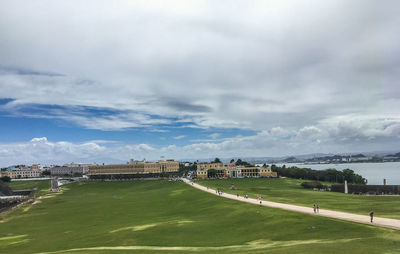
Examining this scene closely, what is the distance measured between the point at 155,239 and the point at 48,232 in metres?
23.4

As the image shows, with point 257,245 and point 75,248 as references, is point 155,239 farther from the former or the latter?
point 257,245

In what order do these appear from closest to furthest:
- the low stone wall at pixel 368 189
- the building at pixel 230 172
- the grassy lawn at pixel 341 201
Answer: the grassy lawn at pixel 341 201
the low stone wall at pixel 368 189
the building at pixel 230 172

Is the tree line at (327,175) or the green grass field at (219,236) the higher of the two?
the green grass field at (219,236)

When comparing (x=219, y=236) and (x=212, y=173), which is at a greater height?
(x=219, y=236)

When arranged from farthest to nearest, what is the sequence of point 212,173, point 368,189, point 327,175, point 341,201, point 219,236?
point 212,173 < point 327,175 < point 368,189 < point 341,201 < point 219,236

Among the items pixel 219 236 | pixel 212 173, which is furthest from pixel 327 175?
pixel 219 236

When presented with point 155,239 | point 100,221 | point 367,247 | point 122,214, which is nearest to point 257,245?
point 367,247

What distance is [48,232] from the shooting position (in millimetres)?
51344

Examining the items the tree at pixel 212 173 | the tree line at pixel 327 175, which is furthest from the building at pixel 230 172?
the tree line at pixel 327 175

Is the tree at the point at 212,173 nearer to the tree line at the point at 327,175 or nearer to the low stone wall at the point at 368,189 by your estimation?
the tree line at the point at 327,175

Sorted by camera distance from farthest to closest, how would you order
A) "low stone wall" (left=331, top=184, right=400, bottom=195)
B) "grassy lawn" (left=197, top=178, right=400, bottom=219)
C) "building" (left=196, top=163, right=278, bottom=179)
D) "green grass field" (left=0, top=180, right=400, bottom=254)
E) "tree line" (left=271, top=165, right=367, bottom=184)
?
"building" (left=196, top=163, right=278, bottom=179) → "tree line" (left=271, top=165, right=367, bottom=184) → "low stone wall" (left=331, top=184, right=400, bottom=195) → "grassy lawn" (left=197, top=178, right=400, bottom=219) → "green grass field" (left=0, top=180, right=400, bottom=254)

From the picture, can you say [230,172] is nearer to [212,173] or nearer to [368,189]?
[212,173]

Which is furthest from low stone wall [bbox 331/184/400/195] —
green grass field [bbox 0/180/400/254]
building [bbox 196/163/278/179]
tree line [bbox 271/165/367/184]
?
building [bbox 196/163/278/179]

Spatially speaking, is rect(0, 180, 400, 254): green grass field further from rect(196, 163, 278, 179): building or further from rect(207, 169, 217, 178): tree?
rect(196, 163, 278, 179): building
